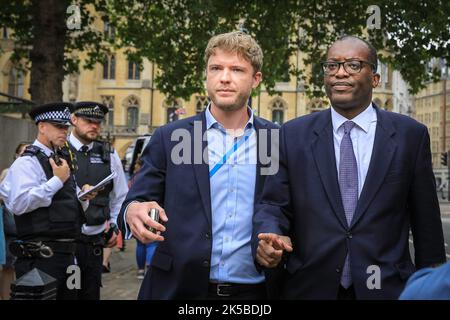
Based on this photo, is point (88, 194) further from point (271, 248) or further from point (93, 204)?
point (271, 248)

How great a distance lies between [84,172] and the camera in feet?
21.4

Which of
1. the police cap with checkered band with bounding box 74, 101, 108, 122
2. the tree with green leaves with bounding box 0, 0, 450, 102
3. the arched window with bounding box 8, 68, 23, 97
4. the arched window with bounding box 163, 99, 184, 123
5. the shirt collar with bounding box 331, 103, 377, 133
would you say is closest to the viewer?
the shirt collar with bounding box 331, 103, 377, 133

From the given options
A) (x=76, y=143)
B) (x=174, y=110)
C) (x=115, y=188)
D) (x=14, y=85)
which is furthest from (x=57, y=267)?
(x=174, y=110)

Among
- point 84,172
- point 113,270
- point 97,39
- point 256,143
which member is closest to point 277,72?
point 97,39

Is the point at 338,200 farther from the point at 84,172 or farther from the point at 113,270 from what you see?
the point at 113,270

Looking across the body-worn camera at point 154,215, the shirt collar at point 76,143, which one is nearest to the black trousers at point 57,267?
the shirt collar at point 76,143

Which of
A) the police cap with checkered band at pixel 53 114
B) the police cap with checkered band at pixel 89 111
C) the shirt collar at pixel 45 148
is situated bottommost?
the shirt collar at pixel 45 148

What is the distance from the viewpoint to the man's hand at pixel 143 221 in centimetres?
298

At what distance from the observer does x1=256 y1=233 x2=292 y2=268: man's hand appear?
3.02 metres

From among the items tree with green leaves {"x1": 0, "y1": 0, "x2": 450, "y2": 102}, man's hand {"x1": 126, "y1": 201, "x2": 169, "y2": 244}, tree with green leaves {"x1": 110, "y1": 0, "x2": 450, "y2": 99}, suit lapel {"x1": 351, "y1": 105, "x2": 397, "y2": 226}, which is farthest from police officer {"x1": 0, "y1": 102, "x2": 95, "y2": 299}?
tree with green leaves {"x1": 110, "y1": 0, "x2": 450, "y2": 99}

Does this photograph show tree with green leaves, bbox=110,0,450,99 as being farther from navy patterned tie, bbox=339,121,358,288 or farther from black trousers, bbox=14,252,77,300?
navy patterned tie, bbox=339,121,358,288

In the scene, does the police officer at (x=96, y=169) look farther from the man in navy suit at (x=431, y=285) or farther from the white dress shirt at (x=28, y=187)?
the man in navy suit at (x=431, y=285)

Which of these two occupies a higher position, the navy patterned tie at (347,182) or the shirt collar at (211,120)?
the shirt collar at (211,120)

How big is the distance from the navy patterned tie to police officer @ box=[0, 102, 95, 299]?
271 cm
